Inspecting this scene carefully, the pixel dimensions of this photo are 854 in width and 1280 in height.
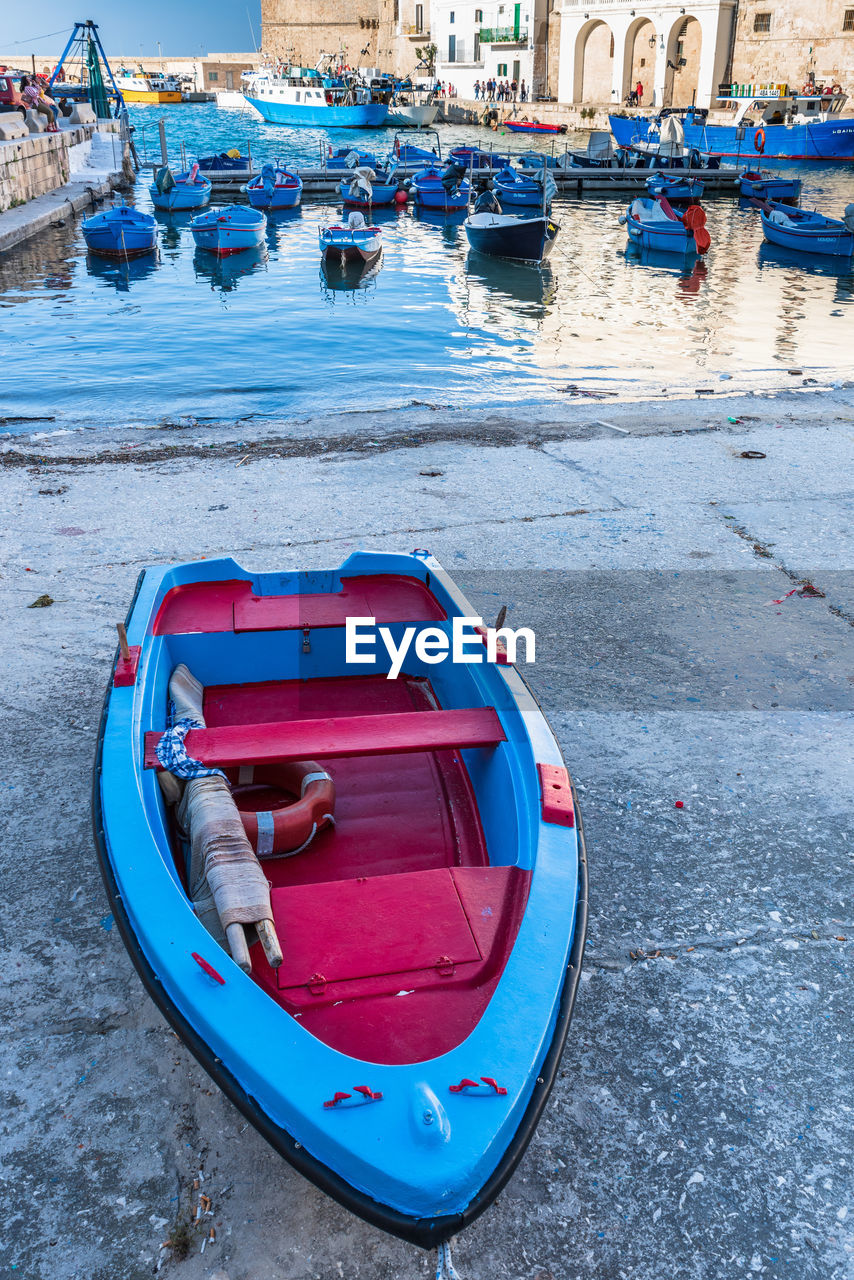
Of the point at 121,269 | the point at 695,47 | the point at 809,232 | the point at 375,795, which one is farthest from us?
the point at 695,47

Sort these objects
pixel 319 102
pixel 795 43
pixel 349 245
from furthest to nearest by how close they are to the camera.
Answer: pixel 319 102
pixel 795 43
pixel 349 245

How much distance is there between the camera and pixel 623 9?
6056 cm

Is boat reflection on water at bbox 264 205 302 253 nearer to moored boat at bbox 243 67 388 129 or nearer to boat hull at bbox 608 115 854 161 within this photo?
boat hull at bbox 608 115 854 161

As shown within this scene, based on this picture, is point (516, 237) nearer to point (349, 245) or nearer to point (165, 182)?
point (349, 245)

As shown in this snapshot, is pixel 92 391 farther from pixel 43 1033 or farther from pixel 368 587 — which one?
pixel 43 1033

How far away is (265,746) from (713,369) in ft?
44.0

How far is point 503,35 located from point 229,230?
58.4 meters

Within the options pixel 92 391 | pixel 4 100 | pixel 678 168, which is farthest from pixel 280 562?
pixel 678 168

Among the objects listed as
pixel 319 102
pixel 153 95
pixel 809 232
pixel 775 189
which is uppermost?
pixel 153 95

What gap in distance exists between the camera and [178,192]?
118ft

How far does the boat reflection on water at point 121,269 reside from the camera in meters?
24.4

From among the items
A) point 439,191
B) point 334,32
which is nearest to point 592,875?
point 439,191

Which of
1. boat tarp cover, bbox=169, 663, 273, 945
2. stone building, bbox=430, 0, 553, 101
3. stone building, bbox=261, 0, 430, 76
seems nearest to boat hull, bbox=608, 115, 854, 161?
stone building, bbox=430, 0, 553, 101

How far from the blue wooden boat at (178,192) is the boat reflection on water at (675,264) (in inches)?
711
